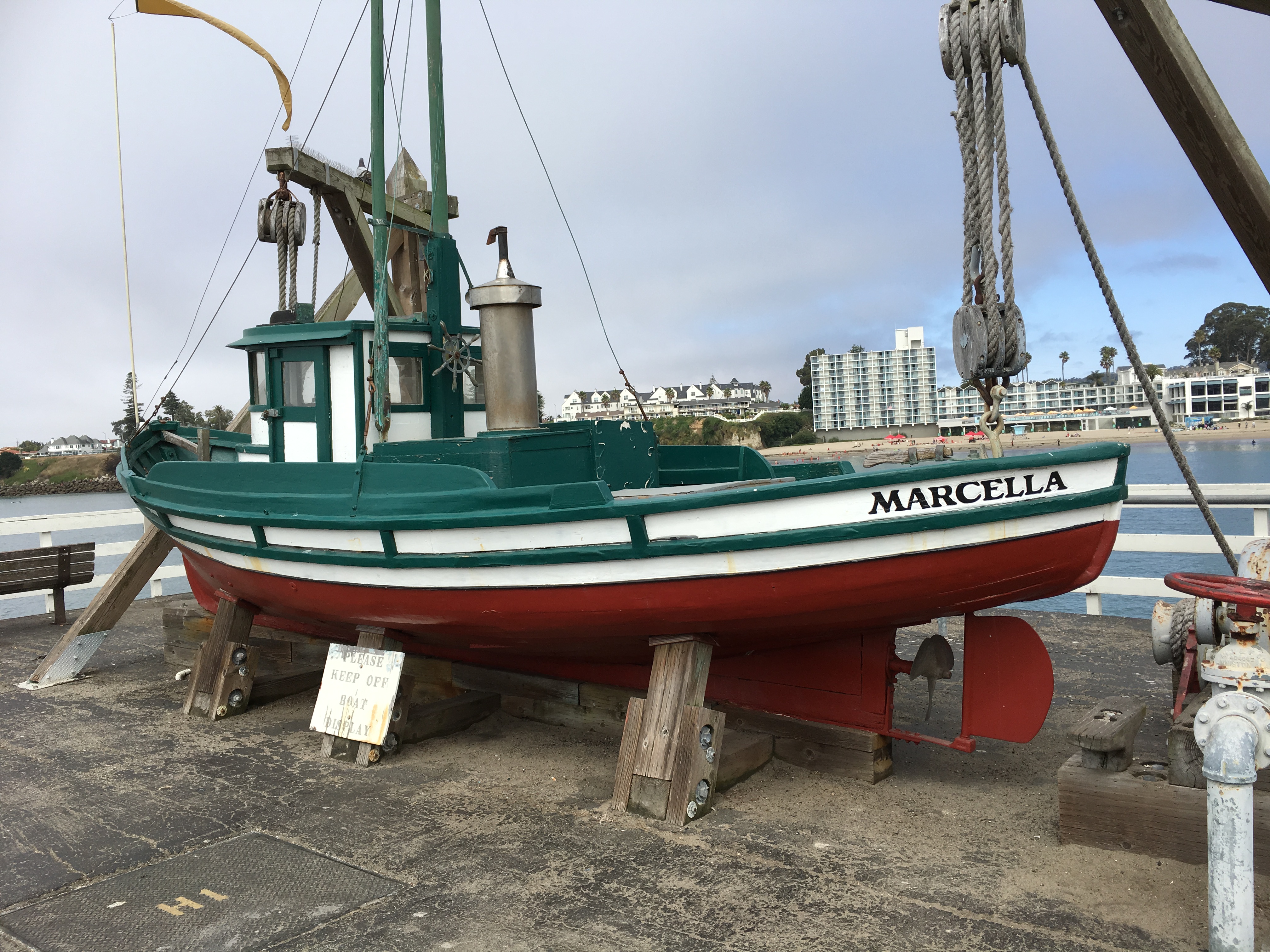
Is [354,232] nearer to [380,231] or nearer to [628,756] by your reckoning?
[380,231]

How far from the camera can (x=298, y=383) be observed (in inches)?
264

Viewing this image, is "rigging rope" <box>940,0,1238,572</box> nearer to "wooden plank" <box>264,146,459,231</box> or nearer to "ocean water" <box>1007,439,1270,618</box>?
"ocean water" <box>1007,439,1270,618</box>

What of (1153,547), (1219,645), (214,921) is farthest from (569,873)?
(1153,547)

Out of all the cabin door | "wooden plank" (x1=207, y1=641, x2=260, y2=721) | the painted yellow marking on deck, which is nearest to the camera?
the painted yellow marking on deck

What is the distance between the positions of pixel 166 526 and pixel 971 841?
20.4 feet

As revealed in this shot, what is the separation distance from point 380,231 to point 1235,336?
12996 cm

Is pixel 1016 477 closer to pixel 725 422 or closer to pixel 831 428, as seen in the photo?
pixel 725 422

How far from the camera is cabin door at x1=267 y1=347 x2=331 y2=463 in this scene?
6484 millimetres

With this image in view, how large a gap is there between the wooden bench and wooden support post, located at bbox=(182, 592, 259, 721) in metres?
3.81

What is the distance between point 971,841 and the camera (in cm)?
393

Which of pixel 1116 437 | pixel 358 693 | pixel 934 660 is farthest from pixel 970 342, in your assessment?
pixel 1116 437

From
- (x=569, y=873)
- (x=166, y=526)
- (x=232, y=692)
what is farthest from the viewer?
(x=166, y=526)

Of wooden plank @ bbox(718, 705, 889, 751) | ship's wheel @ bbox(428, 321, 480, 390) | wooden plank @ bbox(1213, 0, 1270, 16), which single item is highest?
wooden plank @ bbox(1213, 0, 1270, 16)

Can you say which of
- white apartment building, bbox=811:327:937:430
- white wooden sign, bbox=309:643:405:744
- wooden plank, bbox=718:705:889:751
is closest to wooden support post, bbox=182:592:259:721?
white wooden sign, bbox=309:643:405:744
